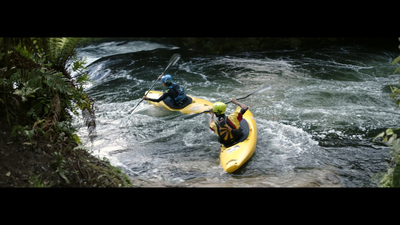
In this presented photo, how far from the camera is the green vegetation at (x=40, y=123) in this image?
9.28 feet

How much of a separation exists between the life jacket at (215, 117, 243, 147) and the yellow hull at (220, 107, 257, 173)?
0.40ft

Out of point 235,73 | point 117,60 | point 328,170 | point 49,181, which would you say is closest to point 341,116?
point 328,170

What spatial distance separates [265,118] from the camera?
21.7 feet

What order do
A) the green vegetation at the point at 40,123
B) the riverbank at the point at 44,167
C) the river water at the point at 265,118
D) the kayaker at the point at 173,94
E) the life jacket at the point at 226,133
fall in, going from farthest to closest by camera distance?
the kayaker at the point at 173,94 → the life jacket at the point at 226,133 → the river water at the point at 265,118 → the green vegetation at the point at 40,123 → the riverbank at the point at 44,167

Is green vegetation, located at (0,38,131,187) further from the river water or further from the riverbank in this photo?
the river water

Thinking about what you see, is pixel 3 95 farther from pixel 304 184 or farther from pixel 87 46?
pixel 87 46

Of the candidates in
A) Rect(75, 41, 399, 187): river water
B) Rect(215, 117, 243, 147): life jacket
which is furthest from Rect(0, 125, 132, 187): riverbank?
Rect(215, 117, 243, 147): life jacket

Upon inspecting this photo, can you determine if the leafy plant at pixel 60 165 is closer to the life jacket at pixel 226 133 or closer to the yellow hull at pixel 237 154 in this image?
the yellow hull at pixel 237 154

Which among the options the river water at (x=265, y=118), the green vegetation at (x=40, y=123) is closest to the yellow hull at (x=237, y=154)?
the river water at (x=265, y=118)

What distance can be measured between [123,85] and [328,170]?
6.32m

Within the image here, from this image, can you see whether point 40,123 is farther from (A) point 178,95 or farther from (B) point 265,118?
(B) point 265,118

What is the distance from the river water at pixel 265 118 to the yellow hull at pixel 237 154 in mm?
121

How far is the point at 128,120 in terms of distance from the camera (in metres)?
6.97

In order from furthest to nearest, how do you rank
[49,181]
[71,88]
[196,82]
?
[196,82]
[71,88]
[49,181]
